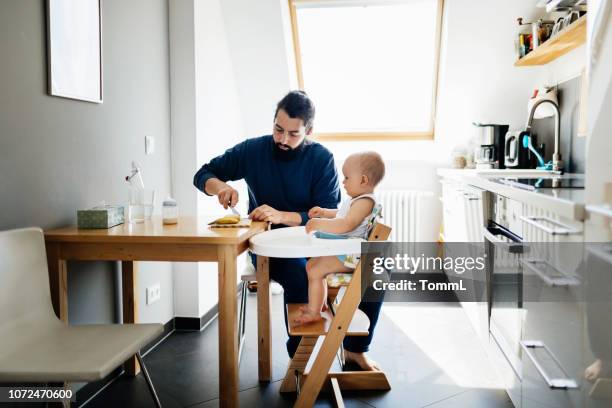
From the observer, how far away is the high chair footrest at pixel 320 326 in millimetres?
2010

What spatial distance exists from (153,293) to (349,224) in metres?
1.38

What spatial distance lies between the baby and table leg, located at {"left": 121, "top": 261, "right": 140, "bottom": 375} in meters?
0.90

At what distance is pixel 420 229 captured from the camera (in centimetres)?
473

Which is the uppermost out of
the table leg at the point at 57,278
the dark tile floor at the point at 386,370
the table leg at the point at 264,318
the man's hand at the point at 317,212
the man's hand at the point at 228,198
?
the man's hand at the point at 228,198

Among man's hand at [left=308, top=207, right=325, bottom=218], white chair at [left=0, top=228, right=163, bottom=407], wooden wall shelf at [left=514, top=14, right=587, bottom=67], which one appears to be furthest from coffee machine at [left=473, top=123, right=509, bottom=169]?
white chair at [left=0, top=228, right=163, bottom=407]

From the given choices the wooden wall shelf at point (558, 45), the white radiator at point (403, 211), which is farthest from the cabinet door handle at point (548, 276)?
the white radiator at point (403, 211)

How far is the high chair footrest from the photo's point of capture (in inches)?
79.1

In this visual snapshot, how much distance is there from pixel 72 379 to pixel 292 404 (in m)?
1.09

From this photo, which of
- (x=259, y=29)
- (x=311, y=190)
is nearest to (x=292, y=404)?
(x=311, y=190)

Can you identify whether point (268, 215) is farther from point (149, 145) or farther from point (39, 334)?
point (39, 334)

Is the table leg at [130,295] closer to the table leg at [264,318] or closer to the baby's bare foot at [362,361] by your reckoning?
the table leg at [264,318]

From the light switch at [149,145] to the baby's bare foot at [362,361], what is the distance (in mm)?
1490

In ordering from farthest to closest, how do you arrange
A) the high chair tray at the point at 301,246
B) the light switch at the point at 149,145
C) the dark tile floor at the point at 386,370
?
the light switch at the point at 149,145, the dark tile floor at the point at 386,370, the high chair tray at the point at 301,246

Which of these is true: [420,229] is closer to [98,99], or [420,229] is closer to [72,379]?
[98,99]
